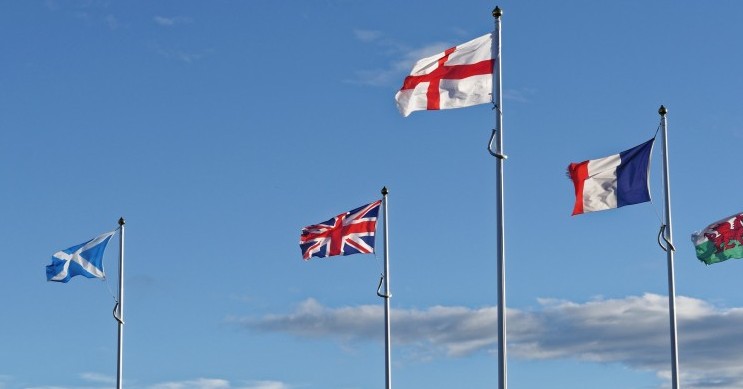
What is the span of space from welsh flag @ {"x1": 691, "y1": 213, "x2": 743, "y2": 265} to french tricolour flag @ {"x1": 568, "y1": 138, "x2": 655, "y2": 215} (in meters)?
4.56

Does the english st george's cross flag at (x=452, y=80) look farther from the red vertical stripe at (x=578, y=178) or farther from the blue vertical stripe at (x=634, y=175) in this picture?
the blue vertical stripe at (x=634, y=175)

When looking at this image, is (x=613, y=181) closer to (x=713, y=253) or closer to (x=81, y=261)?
(x=713, y=253)

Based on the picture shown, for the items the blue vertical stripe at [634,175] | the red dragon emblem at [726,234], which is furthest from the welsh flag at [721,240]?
the blue vertical stripe at [634,175]

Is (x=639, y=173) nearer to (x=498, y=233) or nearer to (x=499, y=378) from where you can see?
(x=498, y=233)

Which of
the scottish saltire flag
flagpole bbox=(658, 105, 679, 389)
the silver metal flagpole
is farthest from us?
the scottish saltire flag

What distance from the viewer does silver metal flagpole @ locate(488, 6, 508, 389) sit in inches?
1547

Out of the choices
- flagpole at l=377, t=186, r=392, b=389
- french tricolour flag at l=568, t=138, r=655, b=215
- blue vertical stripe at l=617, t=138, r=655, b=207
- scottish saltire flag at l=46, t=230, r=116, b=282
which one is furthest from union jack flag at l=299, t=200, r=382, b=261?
blue vertical stripe at l=617, t=138, r=655, b=207

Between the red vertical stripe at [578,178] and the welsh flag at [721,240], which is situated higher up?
the red vertical stripe at [578,178]

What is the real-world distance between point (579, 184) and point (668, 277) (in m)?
4.06

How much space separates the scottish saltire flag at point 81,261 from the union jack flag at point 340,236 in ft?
29.9

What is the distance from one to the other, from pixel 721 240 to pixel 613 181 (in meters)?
5.32

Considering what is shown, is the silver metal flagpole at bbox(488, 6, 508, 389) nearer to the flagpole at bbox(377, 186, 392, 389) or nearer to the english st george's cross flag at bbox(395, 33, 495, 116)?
the english st george's cross flag at bbox(395, 33, 495, 116)

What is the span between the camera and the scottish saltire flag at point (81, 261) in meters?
58.2

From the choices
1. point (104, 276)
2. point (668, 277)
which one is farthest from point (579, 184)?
point (104, 276)
